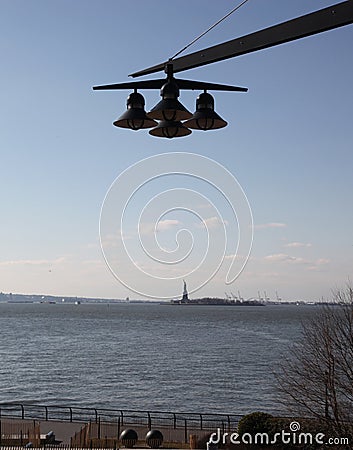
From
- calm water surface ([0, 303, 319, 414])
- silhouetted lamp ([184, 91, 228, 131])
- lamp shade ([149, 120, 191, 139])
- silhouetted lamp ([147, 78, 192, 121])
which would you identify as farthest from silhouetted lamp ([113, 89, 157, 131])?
calm water surface ([0, 303, 319, 414])

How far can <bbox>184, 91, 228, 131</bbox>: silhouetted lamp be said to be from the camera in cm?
533

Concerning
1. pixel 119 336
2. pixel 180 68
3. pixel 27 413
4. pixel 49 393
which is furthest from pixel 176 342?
pixel 180 68

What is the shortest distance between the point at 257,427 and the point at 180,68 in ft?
70.4

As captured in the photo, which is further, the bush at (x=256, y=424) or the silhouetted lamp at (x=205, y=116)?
the bush at (x=256, y=424)

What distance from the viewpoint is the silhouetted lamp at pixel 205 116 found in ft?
17.5

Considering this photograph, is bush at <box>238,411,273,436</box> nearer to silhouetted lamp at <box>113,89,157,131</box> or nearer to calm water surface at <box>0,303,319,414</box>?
calm water surface at <box>0,303,319,414</box>

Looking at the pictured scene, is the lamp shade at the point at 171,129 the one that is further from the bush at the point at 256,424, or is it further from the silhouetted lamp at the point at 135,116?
the bush at the point at 256,424

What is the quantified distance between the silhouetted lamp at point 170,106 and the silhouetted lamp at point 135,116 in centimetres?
23

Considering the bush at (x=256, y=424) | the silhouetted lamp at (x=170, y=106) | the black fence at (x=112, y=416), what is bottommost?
the black fence at (x=112, y=416)

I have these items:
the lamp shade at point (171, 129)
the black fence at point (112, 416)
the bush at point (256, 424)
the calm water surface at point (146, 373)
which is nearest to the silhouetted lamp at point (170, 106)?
the lamp shade at point (171, 129)

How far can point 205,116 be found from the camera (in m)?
5.32

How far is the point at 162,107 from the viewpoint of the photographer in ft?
16.7

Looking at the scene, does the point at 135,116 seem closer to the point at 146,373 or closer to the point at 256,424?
the point at 256,424

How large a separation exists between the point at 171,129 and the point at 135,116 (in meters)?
0.32
